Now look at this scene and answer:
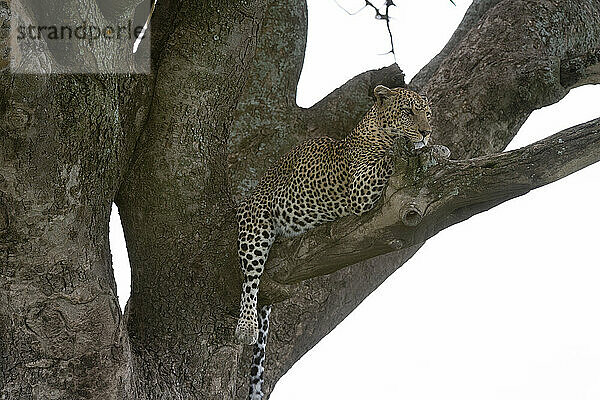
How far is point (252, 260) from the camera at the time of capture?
13.4 ft

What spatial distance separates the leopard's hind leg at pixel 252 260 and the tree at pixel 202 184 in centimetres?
6

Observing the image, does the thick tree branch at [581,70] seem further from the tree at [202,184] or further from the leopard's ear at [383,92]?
the leopard's ear at [383,92]

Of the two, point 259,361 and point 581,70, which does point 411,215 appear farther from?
point 581,70

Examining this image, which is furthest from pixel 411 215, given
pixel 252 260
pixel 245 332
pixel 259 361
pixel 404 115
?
pixel 259 361

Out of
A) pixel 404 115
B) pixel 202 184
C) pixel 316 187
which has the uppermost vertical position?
pixel 404 115

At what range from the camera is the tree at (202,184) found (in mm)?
3480

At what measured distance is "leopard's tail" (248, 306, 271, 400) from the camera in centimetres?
441

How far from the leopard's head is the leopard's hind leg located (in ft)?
2.33

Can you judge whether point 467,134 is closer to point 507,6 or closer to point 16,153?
point 507,6

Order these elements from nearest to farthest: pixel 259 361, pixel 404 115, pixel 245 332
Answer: pixel 404 115 < pixel 245 332 < pixel 259 361

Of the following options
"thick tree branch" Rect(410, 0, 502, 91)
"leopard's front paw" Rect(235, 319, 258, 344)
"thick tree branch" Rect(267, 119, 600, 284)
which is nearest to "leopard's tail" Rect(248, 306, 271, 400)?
"leopard's front paw" Rect(235, 319, 258, 344)

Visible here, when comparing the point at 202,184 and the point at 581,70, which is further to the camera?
the point at 581,70

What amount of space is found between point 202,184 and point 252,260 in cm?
44

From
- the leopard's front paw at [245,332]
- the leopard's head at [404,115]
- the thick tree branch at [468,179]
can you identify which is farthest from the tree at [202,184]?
the leopard's head at [404,115]
